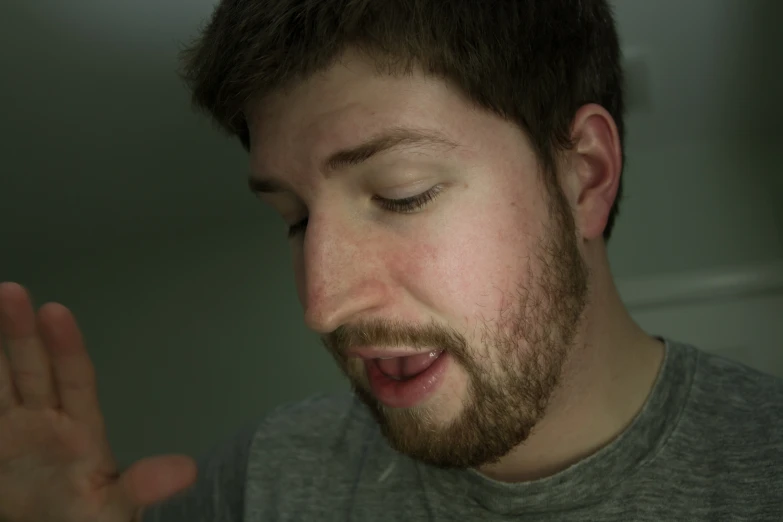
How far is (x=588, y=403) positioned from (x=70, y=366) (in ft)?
1.85

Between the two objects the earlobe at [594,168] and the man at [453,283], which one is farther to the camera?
the earlobe at [594,168]

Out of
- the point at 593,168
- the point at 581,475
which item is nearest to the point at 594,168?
the point at 593,168

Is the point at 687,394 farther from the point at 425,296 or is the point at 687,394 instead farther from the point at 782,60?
the point at 782,60

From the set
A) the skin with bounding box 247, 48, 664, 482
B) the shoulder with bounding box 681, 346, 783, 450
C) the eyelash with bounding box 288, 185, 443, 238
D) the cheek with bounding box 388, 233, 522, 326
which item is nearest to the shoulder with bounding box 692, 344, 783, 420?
the shoulder with bounding box 681, 346, 783, 450

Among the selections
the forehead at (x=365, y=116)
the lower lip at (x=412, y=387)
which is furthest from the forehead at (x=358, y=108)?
the lower lip at (x=412, y=387)

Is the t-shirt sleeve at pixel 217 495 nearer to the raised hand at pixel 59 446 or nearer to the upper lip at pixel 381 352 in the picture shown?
the raised hand at pixel 59 446

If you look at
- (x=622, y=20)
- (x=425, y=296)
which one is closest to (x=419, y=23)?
(x=425, y=296)

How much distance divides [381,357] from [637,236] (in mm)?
864

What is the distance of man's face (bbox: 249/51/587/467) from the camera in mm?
627

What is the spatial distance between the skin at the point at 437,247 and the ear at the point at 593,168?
0.04 metres

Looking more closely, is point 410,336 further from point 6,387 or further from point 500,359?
point 6,387

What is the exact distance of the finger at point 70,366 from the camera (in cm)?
63

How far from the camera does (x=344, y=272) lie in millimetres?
634

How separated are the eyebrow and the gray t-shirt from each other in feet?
1.27
